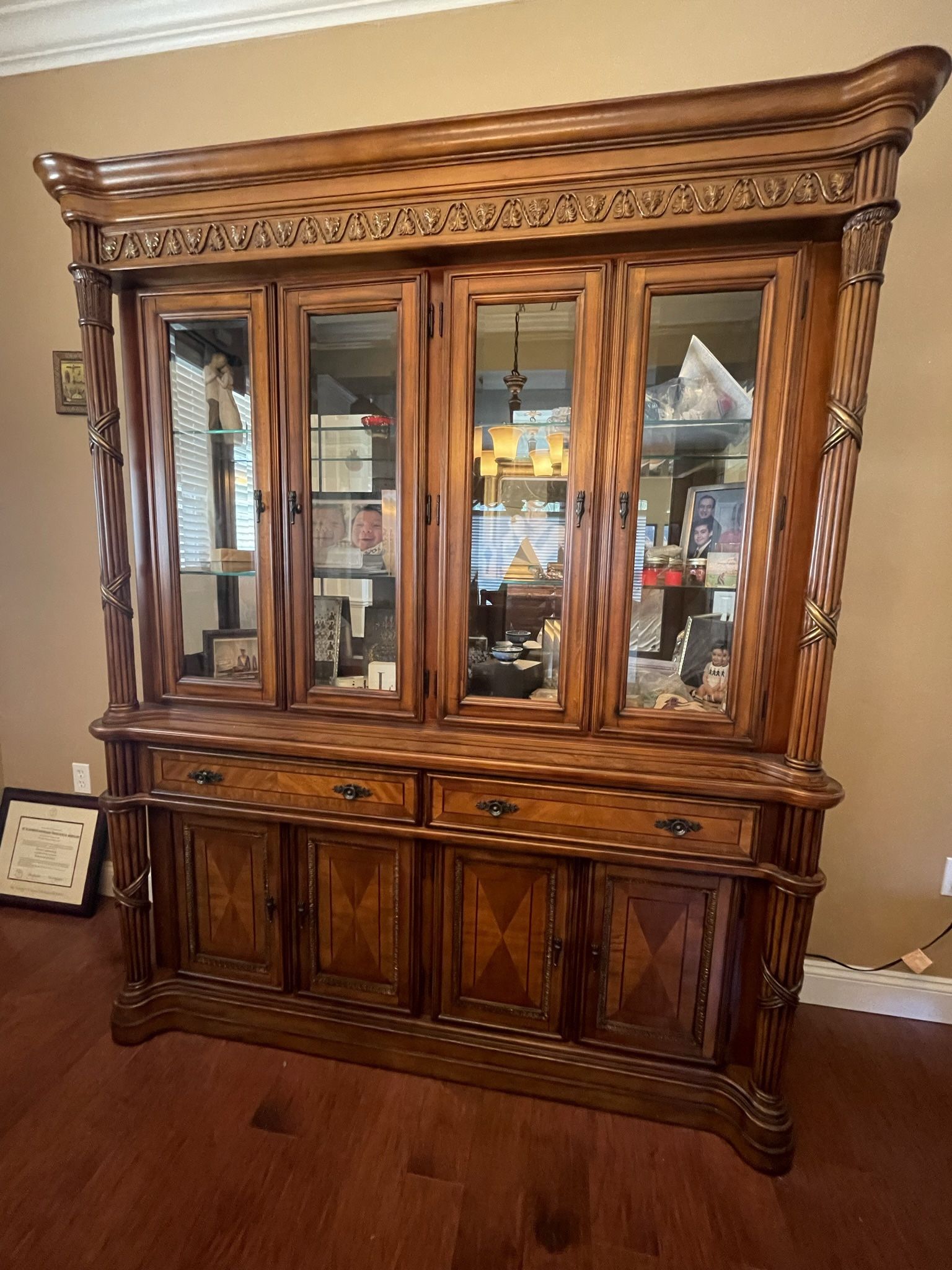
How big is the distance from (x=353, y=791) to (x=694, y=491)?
111 centimetres

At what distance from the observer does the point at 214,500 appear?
1.55 meters

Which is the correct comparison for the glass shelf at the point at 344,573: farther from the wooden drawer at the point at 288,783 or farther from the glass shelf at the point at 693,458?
the glass shelf at the point at 693,458

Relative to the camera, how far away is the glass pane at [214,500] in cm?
148

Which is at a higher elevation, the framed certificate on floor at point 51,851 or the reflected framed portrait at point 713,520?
the reflected framed portrait at point 713,520

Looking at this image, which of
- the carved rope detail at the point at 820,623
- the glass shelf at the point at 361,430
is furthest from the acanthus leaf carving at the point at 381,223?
the carved rope detail at the point at 820,623

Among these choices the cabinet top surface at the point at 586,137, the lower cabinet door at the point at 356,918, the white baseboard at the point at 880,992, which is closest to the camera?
the cabinet top surface at the point at 586,137

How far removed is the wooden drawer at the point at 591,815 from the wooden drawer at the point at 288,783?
11 centimetres

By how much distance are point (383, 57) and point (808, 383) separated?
154 cm

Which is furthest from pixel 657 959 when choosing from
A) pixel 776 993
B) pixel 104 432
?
pixel 104 432

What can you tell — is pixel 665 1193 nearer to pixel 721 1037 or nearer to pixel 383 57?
pixel 721 1037

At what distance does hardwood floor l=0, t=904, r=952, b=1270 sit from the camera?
1.13 m

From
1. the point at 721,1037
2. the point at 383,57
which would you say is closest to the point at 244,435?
the point at 383,57

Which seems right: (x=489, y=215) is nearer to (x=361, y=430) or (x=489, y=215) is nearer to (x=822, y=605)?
(x=361, y=430)

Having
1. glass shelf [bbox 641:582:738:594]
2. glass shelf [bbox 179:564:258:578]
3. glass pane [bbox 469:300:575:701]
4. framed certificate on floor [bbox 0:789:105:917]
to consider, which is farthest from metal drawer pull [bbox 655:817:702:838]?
framed certificate on floor [bbox 0:789:105:917]
